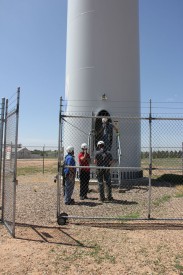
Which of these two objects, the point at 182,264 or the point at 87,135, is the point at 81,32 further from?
the point at 182,264

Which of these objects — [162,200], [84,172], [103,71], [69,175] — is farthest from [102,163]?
[103,71]

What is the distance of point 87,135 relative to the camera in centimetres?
1473

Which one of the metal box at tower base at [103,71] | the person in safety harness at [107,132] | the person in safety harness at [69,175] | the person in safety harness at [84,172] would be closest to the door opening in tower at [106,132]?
the person in safety harness at [107,132]

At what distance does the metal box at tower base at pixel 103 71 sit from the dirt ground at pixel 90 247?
21.7ft

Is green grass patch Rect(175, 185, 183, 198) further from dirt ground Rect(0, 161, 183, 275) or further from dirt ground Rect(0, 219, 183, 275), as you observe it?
dirt ground Rect(0, 219, 183, 275)

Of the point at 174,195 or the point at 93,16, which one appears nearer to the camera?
the point at 174,195

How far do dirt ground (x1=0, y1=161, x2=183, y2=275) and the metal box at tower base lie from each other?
660cm

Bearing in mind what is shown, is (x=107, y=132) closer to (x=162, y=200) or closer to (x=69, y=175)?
(x=162, y=200)

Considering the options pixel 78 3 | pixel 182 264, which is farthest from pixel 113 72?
pixel 182 264

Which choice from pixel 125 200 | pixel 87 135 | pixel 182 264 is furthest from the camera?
pixel 87 135

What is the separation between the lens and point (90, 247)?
249 inches

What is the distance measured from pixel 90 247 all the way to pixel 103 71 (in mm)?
9663

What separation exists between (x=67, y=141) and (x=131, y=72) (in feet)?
13.2

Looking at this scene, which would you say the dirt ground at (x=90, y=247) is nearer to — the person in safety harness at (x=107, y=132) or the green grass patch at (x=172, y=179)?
the person in safety harness at (x=107, y=132)
